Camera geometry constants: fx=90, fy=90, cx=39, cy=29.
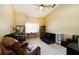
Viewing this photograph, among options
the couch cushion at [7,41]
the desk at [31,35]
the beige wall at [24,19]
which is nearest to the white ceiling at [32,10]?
the beige wall at [24,19]

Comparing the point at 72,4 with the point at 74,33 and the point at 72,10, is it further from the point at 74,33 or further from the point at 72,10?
the point at 74,33

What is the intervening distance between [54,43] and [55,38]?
0.41 ft

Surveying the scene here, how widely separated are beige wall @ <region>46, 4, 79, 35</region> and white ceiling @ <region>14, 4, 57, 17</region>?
0.42ft

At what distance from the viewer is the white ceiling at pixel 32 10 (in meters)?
1.73

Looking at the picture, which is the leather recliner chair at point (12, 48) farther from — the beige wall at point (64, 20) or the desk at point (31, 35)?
the beige wall at point (64, 20)

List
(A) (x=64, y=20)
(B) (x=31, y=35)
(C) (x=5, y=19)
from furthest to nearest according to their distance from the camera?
(B) (x=31, y=35) < (A) (x=64, y=20) < (C) (x=5, y=19)

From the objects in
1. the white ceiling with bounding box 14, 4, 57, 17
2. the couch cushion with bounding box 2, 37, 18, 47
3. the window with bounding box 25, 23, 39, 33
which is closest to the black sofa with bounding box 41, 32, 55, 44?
the window with bounding box 25, 23, 39, 33

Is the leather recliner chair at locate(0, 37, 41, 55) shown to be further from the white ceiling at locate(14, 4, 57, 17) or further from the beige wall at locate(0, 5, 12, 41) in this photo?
the white ceiling at locate(14, 4, 57, 17)

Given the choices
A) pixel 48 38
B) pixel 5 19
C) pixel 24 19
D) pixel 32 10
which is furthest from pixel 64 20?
pixel 5 19

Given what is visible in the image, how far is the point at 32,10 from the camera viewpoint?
6.23ft

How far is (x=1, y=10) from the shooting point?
1.69 m

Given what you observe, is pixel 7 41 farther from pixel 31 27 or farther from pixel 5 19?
pixel 31 27

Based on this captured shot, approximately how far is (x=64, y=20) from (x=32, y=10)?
0.71m

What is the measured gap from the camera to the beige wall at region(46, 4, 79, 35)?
1730 millimetres
